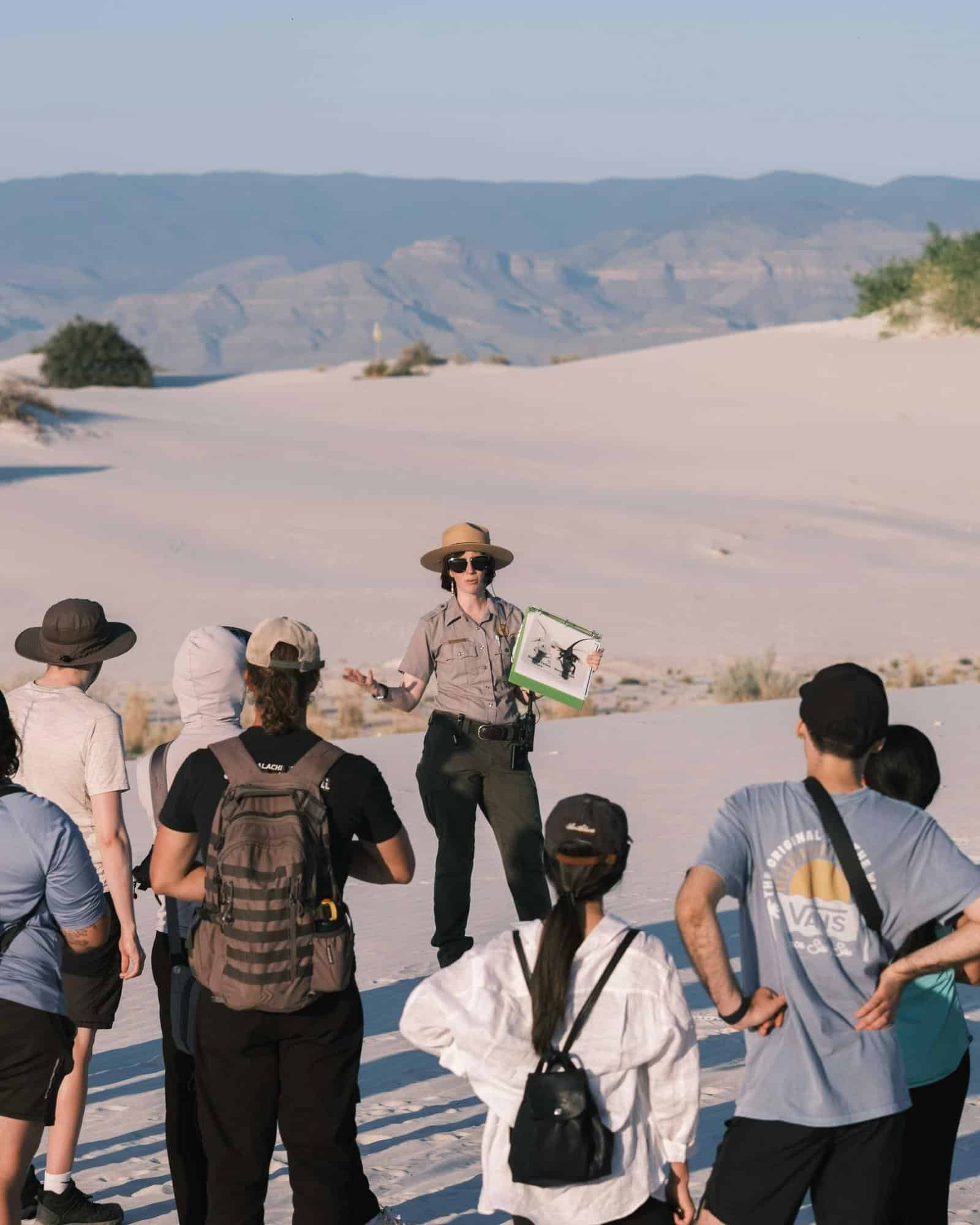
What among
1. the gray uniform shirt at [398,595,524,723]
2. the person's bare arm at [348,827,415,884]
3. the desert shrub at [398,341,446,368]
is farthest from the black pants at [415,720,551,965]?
the desert shrub at [398,341,446,368]

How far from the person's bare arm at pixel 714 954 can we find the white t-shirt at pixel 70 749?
1774 millimetres

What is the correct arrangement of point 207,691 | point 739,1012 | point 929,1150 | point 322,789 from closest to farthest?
point 739,1012 < point 929,1150 < point 322,789 < point 207,691

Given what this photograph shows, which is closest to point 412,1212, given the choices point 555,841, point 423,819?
point 555,841

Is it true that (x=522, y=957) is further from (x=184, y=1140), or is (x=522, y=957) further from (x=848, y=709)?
(x=184, y=1140)

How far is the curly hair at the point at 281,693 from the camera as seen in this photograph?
413cm

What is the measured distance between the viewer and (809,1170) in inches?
146

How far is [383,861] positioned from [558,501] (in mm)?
25178

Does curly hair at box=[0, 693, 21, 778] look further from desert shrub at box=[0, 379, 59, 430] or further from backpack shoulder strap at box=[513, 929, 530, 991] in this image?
desert shrub at box=[0, 379, 59, 430]

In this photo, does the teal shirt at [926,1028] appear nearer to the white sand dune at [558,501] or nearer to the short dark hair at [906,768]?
the short dark hair at [906,768]

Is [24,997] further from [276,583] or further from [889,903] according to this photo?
[276,583]

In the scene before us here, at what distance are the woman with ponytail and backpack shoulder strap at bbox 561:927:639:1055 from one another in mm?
12

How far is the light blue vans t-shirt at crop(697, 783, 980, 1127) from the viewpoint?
3672mm

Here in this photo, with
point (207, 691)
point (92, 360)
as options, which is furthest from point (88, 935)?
point (92, 360)

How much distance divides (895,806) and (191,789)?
1.50 m
